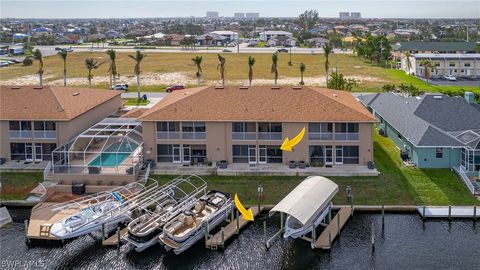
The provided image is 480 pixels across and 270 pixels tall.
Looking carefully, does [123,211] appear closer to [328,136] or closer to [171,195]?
[171,195]

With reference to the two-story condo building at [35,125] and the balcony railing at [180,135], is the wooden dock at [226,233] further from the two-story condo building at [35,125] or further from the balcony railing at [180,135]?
the two-story condo building at [35,125]

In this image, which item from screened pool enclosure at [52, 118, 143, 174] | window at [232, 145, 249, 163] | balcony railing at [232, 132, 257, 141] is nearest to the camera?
screened pool enclosure at [52, 118, 143, 174]

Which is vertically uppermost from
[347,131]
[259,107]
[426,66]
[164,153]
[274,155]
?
[426,66]

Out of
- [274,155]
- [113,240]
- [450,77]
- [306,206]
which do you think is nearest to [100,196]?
A: [113,240]

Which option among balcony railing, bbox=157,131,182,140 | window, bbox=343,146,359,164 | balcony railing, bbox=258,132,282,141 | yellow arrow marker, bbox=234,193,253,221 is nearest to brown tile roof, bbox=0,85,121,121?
balcony railing, bbox=157,131,182,140

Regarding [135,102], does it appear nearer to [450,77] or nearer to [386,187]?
[386,187]

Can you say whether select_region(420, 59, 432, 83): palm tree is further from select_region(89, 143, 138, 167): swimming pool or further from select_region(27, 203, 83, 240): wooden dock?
select_region(27, 203, 83, 240): wooden dock

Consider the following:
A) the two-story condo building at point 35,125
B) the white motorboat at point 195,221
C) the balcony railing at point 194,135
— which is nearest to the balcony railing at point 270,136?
the balcony railing at point 194,135
